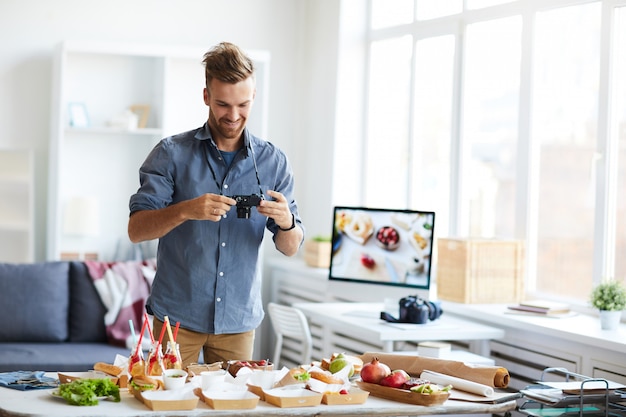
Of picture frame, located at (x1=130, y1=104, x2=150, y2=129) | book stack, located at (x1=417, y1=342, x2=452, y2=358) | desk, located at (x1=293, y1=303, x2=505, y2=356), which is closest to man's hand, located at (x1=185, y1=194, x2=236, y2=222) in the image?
book stack, located at (x1=417, y1=342, x2=452, y2=358)

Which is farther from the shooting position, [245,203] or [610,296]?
[610,296]

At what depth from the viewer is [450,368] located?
293 cm

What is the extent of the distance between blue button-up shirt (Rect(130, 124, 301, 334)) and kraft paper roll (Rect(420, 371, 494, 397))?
1.88ft

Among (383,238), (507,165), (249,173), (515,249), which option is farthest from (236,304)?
(507,165)

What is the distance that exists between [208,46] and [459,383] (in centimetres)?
366

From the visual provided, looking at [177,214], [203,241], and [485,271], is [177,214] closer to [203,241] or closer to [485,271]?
[203,241]

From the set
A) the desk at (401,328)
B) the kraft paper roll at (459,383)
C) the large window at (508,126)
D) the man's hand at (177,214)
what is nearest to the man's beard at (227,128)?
the man's hand at (177,214)

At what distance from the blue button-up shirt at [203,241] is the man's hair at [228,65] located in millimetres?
205

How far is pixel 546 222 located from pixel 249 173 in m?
2.00

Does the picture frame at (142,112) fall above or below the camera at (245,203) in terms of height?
above

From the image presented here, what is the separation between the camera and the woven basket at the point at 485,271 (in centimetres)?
428

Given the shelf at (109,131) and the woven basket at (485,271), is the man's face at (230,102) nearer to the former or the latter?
the woven basket at (485,271)

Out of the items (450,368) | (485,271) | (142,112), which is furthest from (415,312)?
(142,112)

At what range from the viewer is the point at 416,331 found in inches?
151
